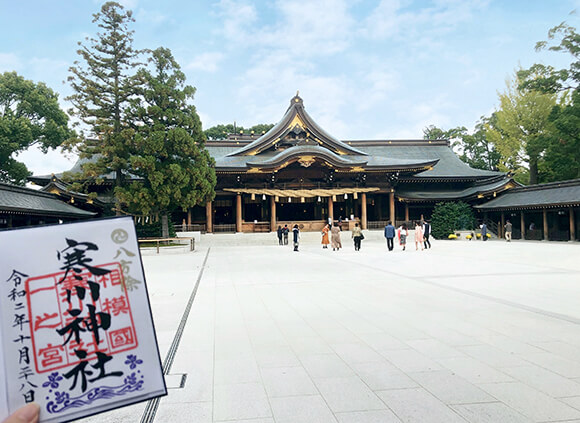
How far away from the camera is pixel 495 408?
291 cm

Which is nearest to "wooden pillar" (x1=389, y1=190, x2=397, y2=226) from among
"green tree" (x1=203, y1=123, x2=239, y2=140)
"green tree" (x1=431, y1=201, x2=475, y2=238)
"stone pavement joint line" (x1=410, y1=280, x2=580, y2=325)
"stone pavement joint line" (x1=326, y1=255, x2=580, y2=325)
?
"green tree" (x1=431, y1=201, x2=475, y2=238)

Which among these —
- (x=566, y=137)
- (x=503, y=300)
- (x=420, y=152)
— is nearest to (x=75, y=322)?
(x=503, y=300)

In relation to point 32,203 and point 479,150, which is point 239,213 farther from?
point 479,150

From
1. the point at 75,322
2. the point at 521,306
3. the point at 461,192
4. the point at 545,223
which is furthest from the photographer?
the point at 461,192

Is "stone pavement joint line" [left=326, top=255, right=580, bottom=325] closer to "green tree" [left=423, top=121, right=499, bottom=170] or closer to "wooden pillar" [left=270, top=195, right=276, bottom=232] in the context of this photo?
"wooden pillar" [left=270, top=195, right=276, bottom=232]

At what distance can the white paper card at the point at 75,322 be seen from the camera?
146 cm

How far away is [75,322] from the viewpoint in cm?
157

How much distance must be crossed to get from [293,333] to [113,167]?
17.6 metres

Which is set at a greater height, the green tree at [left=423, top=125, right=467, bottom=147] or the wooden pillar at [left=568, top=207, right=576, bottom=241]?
the green tree at [left=423, top=125, right=467, bottom=147]

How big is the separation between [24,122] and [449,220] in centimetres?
3313

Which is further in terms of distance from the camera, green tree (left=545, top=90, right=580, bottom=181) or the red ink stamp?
green tree (left=545, top=90, right=580, bottom=181)

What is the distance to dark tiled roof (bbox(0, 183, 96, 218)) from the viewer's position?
1645cm

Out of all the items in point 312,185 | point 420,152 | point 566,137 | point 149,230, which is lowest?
A: point 149,230

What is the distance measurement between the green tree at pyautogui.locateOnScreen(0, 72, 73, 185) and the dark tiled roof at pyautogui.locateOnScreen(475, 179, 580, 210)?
34542 millimetres
